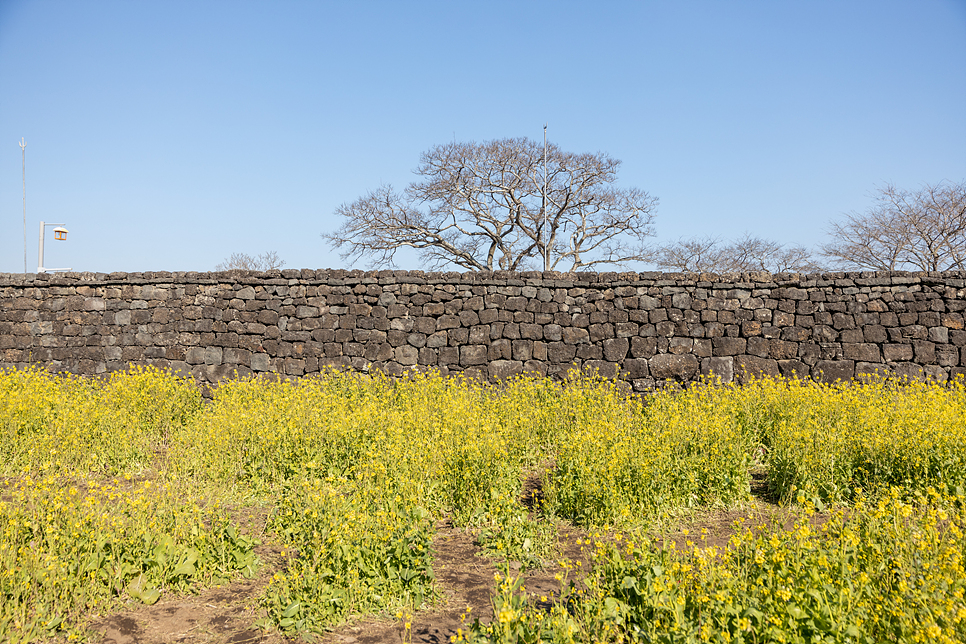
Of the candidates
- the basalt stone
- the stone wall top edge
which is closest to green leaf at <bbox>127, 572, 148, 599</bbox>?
the stone wall top edge

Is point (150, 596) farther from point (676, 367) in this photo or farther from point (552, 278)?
point (676, 367)

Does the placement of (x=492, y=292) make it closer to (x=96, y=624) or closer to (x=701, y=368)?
(x=701, y=368)

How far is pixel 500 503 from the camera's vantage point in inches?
201

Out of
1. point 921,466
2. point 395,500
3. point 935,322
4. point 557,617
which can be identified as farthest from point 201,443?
point 935,322

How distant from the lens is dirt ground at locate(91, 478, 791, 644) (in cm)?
364

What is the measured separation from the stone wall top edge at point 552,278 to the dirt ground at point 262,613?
6.49 metres

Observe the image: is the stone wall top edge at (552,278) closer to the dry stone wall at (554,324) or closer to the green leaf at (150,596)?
the dry stone wall at (554,324)

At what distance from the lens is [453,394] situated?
29.1 feet

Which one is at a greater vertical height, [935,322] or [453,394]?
[935,322]

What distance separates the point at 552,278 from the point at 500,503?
646cm

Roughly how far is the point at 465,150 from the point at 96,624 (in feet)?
91.8

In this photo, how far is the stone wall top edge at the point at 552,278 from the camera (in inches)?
421

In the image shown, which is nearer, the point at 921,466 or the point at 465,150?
the point at 921,466

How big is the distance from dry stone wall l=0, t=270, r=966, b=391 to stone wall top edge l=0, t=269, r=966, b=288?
23mm
